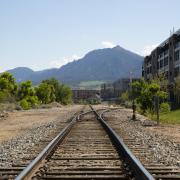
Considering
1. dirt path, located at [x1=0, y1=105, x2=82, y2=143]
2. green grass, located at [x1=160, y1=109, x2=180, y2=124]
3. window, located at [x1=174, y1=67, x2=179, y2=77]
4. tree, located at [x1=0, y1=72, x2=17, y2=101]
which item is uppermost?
window, located at [x1=174, y1=67, x2=179, y2=77]

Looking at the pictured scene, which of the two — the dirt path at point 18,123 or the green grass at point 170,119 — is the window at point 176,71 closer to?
the green grass at point 170,119

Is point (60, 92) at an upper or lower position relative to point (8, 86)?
upper

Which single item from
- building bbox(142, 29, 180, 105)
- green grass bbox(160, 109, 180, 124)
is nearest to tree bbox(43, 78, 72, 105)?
building bbox(142, 29, 180, 105)

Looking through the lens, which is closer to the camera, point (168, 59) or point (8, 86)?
point (8, 86)

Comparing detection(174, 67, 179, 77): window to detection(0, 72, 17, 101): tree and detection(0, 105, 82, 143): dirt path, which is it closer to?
detection(0, 72, 17, 101): tree

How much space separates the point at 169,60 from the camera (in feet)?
346

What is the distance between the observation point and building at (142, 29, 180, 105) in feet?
322

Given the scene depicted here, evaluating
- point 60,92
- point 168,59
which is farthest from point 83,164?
point 60,92

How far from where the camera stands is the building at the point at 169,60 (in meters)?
98.2

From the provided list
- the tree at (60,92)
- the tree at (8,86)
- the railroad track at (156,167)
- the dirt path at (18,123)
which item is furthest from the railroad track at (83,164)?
the tree at (60,92)

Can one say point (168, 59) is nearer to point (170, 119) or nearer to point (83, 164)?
point (170, 119)

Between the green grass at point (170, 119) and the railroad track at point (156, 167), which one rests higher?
the railroad track at point (156, 167)

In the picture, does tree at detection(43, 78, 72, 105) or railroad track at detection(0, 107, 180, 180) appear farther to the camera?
tree at detection(43, 78, 72, 105)

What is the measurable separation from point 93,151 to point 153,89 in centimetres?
1762
